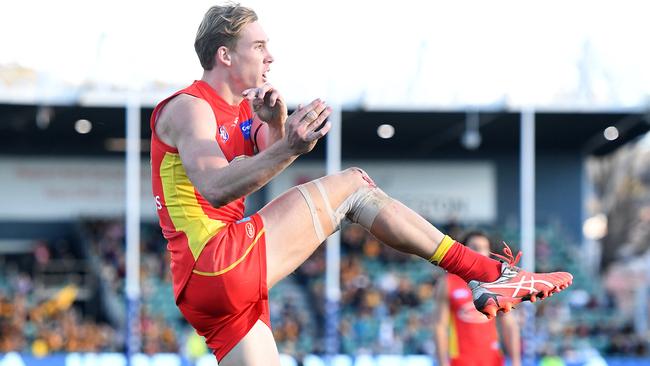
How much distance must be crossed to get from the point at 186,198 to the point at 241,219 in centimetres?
34

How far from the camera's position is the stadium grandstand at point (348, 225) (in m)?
21.5

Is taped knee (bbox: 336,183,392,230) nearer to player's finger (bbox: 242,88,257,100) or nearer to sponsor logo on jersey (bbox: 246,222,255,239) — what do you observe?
sponsor logo on jersey (bbox: 246,222,255,239)

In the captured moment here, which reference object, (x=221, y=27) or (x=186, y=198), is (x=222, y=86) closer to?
(x=221, y=27)

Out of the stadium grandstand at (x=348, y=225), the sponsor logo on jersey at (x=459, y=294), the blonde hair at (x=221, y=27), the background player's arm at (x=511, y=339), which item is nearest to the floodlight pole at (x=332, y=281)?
the stadium grandstand at (x=348, y=225)

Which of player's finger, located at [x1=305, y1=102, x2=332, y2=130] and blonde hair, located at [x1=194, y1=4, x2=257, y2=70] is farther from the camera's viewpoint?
blonde hair, located at [x1=194, y1=4, x2=257, y2=70]

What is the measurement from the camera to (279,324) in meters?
22.5

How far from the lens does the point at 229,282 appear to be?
5.36 m

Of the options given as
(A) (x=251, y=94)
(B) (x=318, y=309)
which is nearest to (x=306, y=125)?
(A) (x=251, y=94)

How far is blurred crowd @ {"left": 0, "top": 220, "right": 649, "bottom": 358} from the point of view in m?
21.6

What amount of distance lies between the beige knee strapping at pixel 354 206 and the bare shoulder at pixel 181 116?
2.13ft

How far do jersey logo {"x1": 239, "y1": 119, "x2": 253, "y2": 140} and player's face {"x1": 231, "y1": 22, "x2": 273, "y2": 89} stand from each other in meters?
0.19

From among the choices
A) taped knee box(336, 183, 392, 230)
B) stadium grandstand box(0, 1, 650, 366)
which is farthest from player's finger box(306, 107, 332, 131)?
stadium grandstand box(0, 1, 650, 366)

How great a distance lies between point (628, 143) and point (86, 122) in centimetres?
1386

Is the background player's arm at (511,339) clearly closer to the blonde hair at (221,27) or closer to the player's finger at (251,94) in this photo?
the blonde hair at (221,27)
